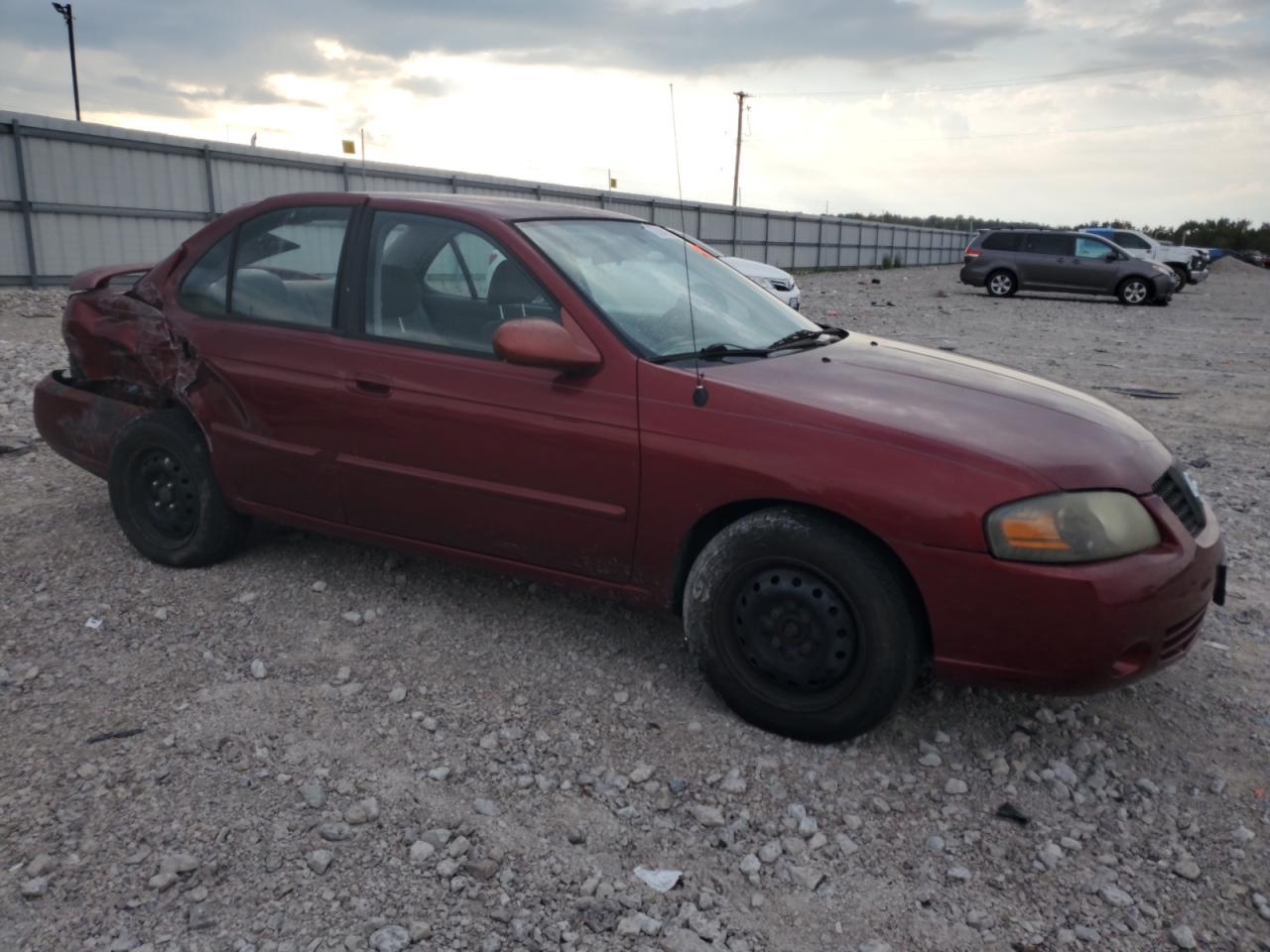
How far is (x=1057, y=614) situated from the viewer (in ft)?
9.04

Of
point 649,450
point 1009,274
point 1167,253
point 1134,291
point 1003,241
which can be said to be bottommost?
point 1134,291

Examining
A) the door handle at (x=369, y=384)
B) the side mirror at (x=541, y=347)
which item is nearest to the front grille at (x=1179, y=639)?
the side mirror at (x=541, y=347)

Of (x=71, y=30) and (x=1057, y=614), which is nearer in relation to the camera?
(x=1057, y=614)

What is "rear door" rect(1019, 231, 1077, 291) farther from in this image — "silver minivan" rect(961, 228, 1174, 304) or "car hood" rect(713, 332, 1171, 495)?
"car hood" rect(713, 332, 1171, 495)

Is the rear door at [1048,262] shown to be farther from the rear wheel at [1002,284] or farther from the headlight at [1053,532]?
the headlight at [1053,532]

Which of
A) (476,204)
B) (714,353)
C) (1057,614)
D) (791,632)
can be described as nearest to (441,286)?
(476,204)

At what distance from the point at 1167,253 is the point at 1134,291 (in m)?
8.31

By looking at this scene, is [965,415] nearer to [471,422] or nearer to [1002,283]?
[471,422]

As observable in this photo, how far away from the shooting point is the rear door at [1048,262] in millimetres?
24125

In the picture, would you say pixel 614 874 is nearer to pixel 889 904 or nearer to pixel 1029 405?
pixel 889 904

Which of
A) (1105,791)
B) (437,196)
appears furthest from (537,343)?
(1105,791)

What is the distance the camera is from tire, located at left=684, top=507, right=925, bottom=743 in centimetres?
292

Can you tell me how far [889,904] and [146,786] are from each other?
6.58ft

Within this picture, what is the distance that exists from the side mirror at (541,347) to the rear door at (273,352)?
860 mm
